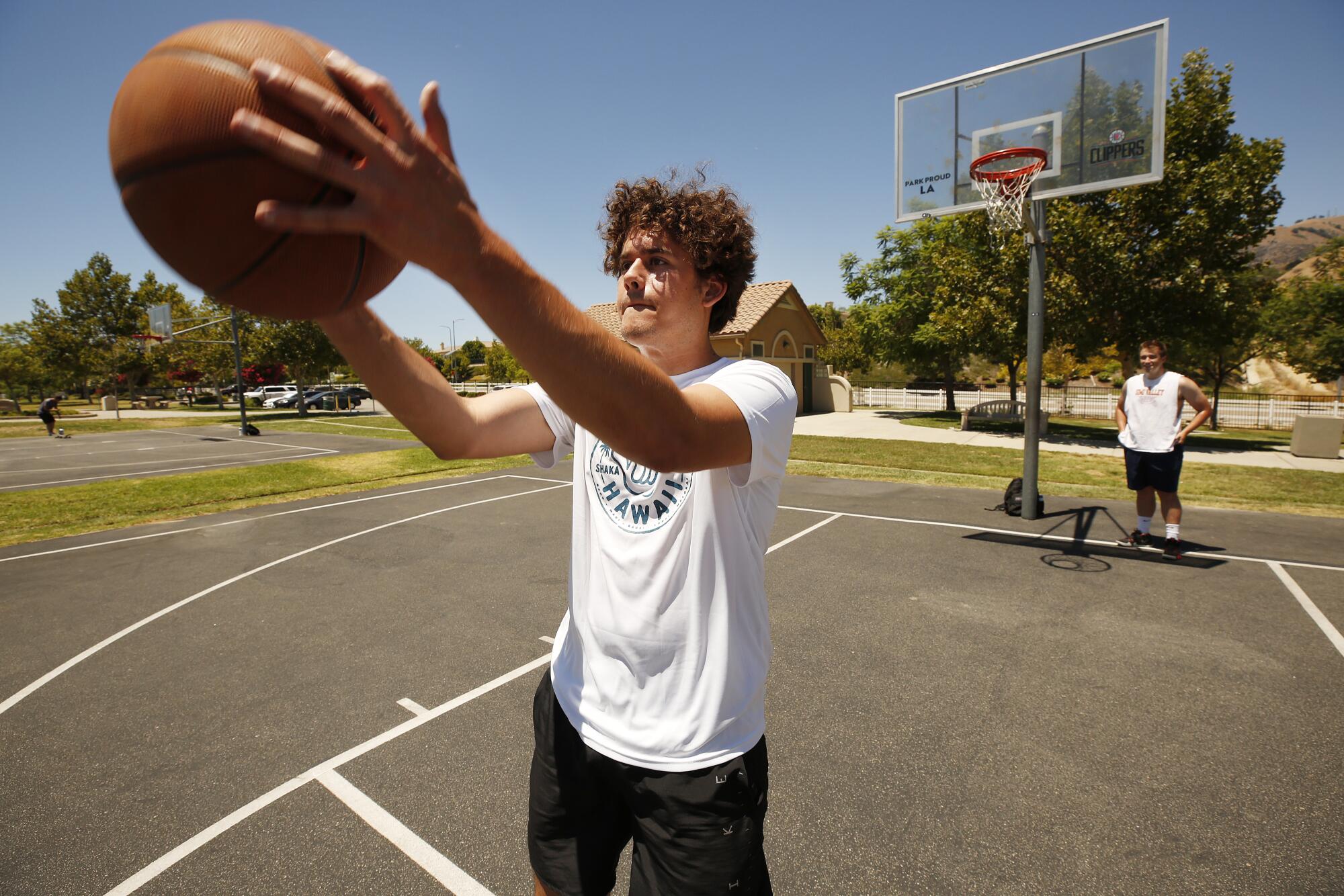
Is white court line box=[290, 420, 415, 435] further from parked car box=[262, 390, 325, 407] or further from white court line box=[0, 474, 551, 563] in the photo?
parked car box=[262, 390, 325, 407]

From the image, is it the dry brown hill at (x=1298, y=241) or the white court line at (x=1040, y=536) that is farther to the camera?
the dry brown hill at (x=1298, y=241)

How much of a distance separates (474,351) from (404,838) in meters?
106

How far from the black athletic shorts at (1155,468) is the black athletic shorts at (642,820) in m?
7.76

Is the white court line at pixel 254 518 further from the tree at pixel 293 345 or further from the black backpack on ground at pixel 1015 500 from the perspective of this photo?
the tree at pixel 293 345

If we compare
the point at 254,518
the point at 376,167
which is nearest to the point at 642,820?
the point at 376,167

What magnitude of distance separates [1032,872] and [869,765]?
92cm

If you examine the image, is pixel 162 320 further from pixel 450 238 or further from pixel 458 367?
pixel 458 367

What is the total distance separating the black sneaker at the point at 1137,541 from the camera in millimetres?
8266

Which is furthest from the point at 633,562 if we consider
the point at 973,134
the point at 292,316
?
the point at 973,134

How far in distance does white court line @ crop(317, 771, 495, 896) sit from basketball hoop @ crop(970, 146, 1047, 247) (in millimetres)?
10649

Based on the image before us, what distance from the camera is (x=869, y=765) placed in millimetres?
3693

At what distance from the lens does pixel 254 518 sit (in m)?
10.8

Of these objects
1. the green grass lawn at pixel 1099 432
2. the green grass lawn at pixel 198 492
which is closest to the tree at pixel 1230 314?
the green grass lawn at pixel 1099 432

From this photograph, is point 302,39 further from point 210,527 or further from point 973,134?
point 973,134
